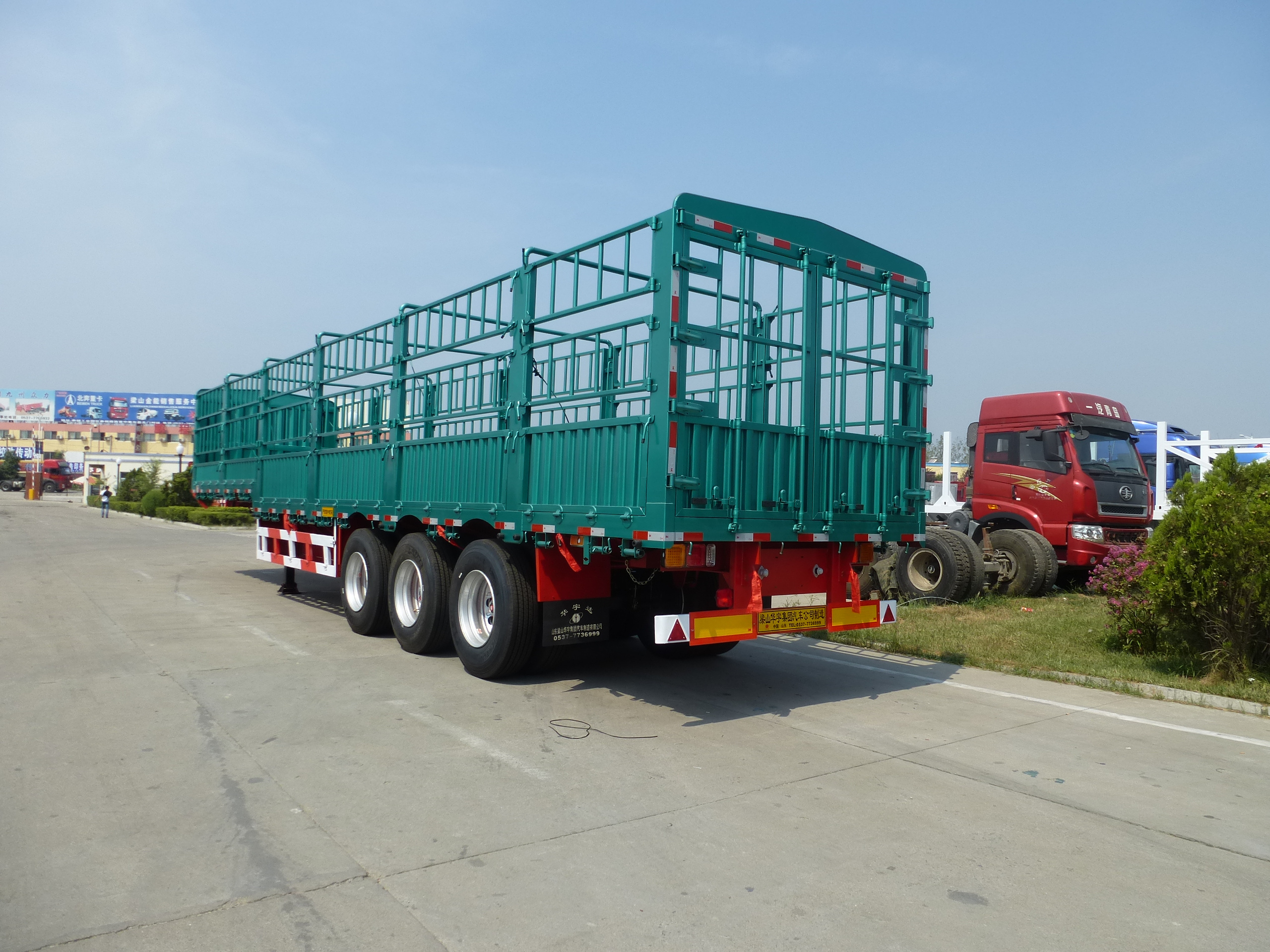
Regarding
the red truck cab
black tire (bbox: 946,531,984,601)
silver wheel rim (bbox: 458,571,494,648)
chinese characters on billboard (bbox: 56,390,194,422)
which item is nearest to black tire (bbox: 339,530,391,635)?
silver wheel rim (bbox: 458,571,494,648)

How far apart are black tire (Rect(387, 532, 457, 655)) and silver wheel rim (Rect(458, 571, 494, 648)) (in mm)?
453

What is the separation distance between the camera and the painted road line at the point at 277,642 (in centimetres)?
866

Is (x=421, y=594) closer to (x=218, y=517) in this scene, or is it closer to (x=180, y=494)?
(x=218, y=517)

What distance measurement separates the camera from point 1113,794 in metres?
5.02

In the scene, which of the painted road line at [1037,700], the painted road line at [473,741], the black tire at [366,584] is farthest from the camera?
the black tire at [366,584]

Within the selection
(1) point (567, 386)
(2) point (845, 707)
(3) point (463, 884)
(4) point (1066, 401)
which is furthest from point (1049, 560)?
(3) point (463, 884)

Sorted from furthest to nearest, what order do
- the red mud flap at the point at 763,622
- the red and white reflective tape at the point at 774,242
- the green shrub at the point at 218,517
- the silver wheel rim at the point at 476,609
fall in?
the green shrub at the point at 218,517
the silver wheel rim at the point at 476,609
the red and white reflective tape at the point at 774,242
the red mud flap at the point at 763,622

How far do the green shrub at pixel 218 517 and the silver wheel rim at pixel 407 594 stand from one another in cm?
2763

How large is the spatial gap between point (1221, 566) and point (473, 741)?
6176 mm

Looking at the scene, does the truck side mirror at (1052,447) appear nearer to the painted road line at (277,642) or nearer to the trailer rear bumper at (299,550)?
the trailer rear bumper at (299,550)

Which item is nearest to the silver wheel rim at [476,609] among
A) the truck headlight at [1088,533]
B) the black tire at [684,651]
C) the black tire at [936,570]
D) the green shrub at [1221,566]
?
the black tire at [684,651]

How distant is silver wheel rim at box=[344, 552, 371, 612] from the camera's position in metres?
10.0

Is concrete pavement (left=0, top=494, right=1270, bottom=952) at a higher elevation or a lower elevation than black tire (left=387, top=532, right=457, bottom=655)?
lower

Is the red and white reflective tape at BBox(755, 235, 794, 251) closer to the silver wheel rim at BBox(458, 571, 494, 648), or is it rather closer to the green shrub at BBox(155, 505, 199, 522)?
the silver wheel rim at BBox(458, 571, 494, 648)
